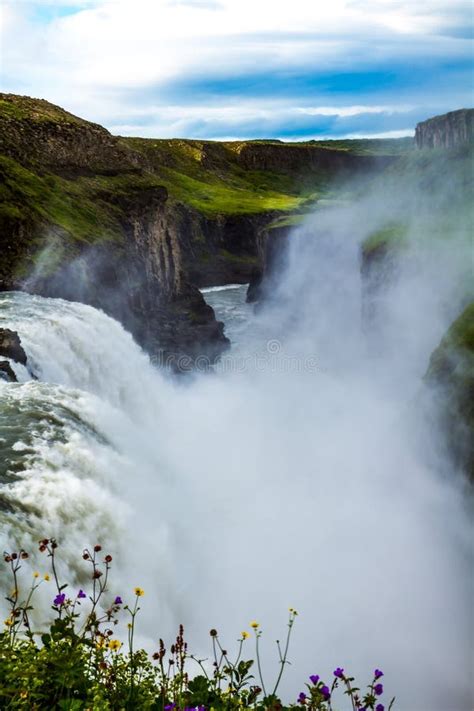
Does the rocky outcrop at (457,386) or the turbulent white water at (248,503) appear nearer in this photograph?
the turbulent white water at (248,503)

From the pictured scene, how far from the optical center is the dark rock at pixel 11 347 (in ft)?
84.5

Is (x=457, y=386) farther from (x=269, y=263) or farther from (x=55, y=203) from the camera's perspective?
(x=269, y=263)

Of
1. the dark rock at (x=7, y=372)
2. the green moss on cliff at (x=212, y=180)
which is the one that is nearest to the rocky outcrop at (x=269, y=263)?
the green moss on cliff at (x=212, y=180)

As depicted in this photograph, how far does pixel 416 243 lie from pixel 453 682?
53572 mm

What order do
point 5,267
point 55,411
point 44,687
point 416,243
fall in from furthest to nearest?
point 416,243 → point 5,267 → point 55,411 → point 44,687

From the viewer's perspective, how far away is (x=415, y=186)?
120 metres

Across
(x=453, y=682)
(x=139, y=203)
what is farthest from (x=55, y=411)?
(x=139, y=203)

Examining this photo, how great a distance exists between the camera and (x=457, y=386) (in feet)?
109

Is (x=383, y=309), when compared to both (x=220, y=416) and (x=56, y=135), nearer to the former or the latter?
(x=220, y=416)

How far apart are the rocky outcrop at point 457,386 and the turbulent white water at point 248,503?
1.97 metres

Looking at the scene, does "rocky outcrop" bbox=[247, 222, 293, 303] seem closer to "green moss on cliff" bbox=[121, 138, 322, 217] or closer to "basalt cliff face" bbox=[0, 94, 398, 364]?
"basalt cliff face" bbox=[0, 94, 398, 364]

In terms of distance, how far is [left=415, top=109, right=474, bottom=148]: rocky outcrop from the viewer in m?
119

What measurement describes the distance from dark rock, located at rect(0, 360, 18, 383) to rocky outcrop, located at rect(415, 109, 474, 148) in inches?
4413

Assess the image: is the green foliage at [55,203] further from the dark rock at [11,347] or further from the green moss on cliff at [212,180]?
the green moss on cliff at [212,180]
